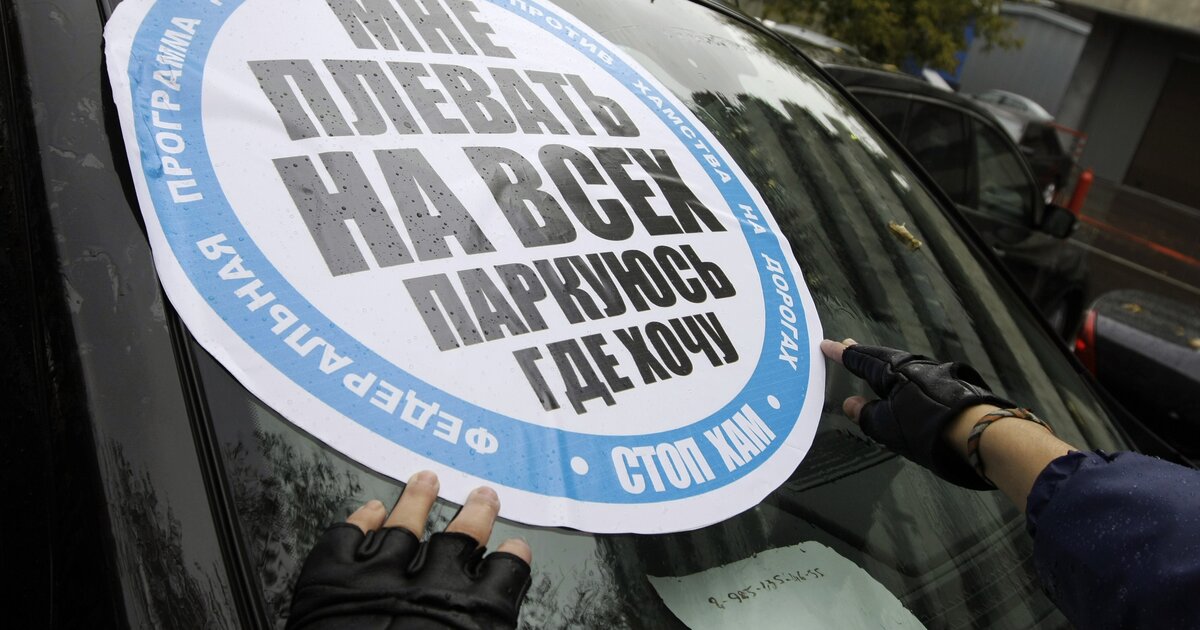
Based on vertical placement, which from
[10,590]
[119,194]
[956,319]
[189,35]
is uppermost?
[189,35]

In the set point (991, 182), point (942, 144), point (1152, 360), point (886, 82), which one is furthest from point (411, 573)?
point (991, 182)

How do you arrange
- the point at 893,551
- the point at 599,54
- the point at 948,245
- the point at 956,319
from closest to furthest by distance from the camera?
the point at 893,551 < the point at 599,54 < the point at 956,319 < the point at 948,245

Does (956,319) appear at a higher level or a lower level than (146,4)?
lower

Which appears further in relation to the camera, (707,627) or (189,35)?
(189,35)

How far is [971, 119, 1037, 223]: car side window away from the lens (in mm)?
4699

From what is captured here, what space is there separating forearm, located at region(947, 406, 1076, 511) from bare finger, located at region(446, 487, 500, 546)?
2.52 feet

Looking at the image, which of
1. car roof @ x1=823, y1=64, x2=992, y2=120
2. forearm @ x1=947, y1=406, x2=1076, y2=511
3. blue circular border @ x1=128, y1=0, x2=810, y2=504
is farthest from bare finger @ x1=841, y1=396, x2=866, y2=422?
car roof @ x1=823, y1=64, x2=992, y2=120

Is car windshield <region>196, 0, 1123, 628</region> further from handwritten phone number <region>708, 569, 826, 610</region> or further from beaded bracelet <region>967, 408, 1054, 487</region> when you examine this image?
beaded bracelet <region>967, 408, 1054, 487</region>

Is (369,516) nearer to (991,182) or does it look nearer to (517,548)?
(517,548)

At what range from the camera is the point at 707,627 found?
1.06 meters

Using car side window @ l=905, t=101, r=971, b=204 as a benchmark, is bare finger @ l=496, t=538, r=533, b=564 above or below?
above

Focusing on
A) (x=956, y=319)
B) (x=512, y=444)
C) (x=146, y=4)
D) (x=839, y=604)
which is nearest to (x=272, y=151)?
(x=146, y=4)

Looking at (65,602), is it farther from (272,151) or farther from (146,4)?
(146,4)

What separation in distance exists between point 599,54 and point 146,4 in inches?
31.1
